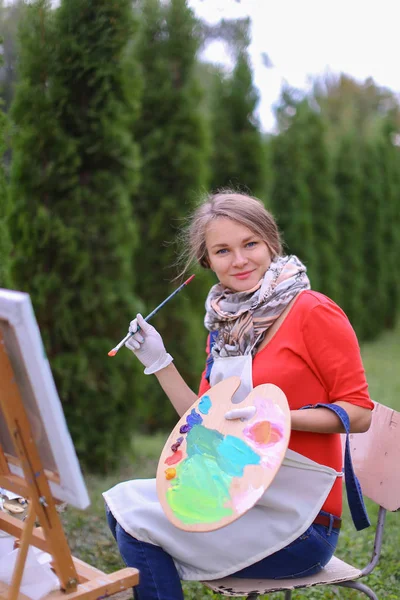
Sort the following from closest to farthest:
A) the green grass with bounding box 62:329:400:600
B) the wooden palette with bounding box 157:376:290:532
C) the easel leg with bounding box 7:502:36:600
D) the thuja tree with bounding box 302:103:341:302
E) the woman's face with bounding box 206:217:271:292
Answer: the easel leg with bounding box 7:502:36:600 → the wooden palette with bounding box 157:376:290:532 → the woman's face with bounding box 206:217:271:292 → the green grass with bounding box 62:329:400:600 → the thuja tree with bounding box 302:103:341:302

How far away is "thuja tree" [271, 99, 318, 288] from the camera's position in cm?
887

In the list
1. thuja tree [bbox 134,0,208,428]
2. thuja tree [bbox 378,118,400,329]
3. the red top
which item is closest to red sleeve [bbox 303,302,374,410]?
the red top

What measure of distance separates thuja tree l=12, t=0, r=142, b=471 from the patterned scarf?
7.58 ft

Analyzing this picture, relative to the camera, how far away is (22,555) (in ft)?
4.39

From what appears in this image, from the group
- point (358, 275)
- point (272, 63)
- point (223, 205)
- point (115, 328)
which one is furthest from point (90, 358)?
point (272, 63)

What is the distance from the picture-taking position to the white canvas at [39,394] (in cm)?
117

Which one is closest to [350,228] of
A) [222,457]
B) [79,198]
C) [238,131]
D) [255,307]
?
[238,131]

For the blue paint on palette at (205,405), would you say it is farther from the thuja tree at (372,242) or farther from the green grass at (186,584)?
the thuja tree at (372,242)

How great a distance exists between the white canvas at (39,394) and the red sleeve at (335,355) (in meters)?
0.81

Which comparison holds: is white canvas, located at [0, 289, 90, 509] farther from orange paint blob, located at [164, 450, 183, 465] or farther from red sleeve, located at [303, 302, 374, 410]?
red sleeve, located at [303, 302, 374, 410]

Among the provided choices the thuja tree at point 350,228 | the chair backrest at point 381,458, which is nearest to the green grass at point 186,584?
the chair backrest at point 381,458

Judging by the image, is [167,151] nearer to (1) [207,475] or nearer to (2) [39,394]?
(1) [207,475]

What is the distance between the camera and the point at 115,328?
4.55m

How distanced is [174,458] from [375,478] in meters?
0.71
